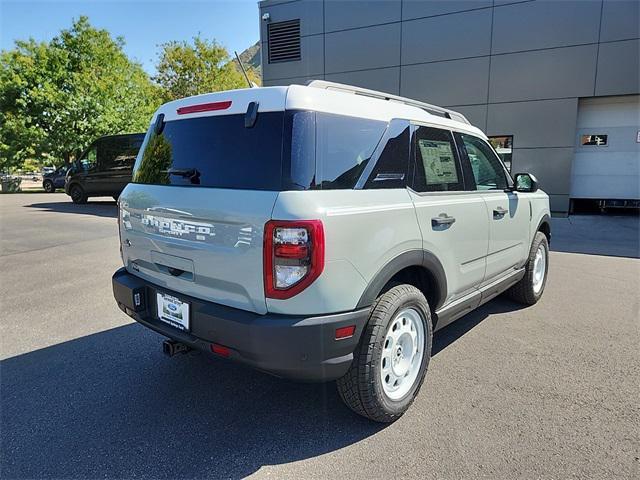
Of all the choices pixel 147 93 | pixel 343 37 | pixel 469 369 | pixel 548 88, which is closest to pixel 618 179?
pixel 548 88

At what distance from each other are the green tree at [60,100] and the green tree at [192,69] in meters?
4.44

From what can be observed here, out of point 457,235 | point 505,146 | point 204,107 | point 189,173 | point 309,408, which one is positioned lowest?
point 309,408

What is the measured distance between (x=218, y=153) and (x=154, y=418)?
67.5 inches

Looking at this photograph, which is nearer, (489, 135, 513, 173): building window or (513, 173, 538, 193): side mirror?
(513, 173, 538, 193): side mirror

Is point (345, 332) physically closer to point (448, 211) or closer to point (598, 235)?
point (448, 211)

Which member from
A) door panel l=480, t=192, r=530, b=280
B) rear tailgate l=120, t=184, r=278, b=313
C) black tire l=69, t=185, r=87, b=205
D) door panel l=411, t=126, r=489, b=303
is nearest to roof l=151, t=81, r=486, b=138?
door panel l=411, t=126, r=489, b=303

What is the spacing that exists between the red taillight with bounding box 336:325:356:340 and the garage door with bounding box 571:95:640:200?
1331 centimetres

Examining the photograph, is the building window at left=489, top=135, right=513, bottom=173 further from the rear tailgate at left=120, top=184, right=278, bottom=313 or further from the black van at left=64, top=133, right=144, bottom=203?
the rear tailgate at left=120, top=184, right=278, bottom=313

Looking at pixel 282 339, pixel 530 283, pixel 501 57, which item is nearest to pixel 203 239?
pixel 282 339

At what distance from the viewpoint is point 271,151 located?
226cm

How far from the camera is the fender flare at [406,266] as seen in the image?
2.36 metres

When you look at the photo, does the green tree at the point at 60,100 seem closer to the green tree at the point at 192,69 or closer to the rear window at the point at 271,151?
the green tree at the point at 192,69

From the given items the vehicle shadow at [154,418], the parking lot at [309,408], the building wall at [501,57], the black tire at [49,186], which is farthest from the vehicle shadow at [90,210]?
the black tire at [49,186]

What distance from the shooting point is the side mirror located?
13.7 feet
